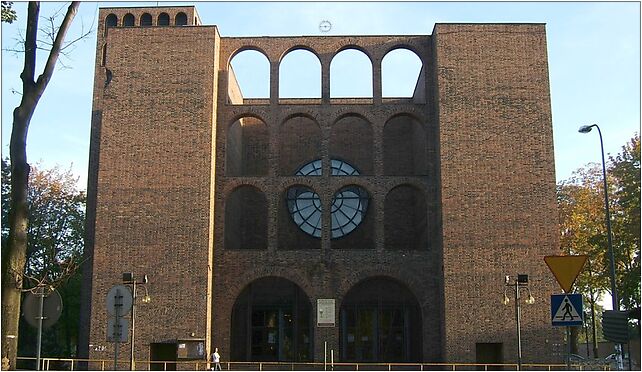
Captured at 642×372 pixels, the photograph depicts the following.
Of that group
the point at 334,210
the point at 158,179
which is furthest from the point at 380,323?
the point at 158,179

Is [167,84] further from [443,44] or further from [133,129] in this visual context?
[443,44]

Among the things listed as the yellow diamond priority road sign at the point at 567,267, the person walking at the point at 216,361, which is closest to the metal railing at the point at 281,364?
the person walking at the point at 216,361

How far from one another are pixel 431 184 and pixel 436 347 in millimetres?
6703

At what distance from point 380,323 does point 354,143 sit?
31.9 feet

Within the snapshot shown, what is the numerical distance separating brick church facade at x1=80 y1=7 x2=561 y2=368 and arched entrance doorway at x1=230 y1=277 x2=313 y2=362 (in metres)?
0.64

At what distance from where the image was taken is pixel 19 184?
1174 centimetres

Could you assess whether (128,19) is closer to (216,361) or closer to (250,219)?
(250,219)

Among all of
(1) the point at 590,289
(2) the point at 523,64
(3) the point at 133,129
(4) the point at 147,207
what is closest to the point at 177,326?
(4) the point at 147,207

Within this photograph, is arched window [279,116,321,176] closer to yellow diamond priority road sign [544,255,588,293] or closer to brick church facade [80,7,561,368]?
brick church facade [80,7,561,368]

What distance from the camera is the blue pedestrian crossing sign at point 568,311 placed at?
33.7 feet

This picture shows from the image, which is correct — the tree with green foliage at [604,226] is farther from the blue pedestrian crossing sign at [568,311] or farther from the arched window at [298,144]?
the blue pedestrian crossing sign at [568,311]

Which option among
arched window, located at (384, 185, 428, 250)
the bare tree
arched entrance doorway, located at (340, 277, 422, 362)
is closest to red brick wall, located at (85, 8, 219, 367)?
arched entrance doorway, located at (340, 277, 422, 362)

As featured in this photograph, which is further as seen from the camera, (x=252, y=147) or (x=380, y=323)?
(x=252, y=147)

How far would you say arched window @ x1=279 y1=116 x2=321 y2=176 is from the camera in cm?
4081
